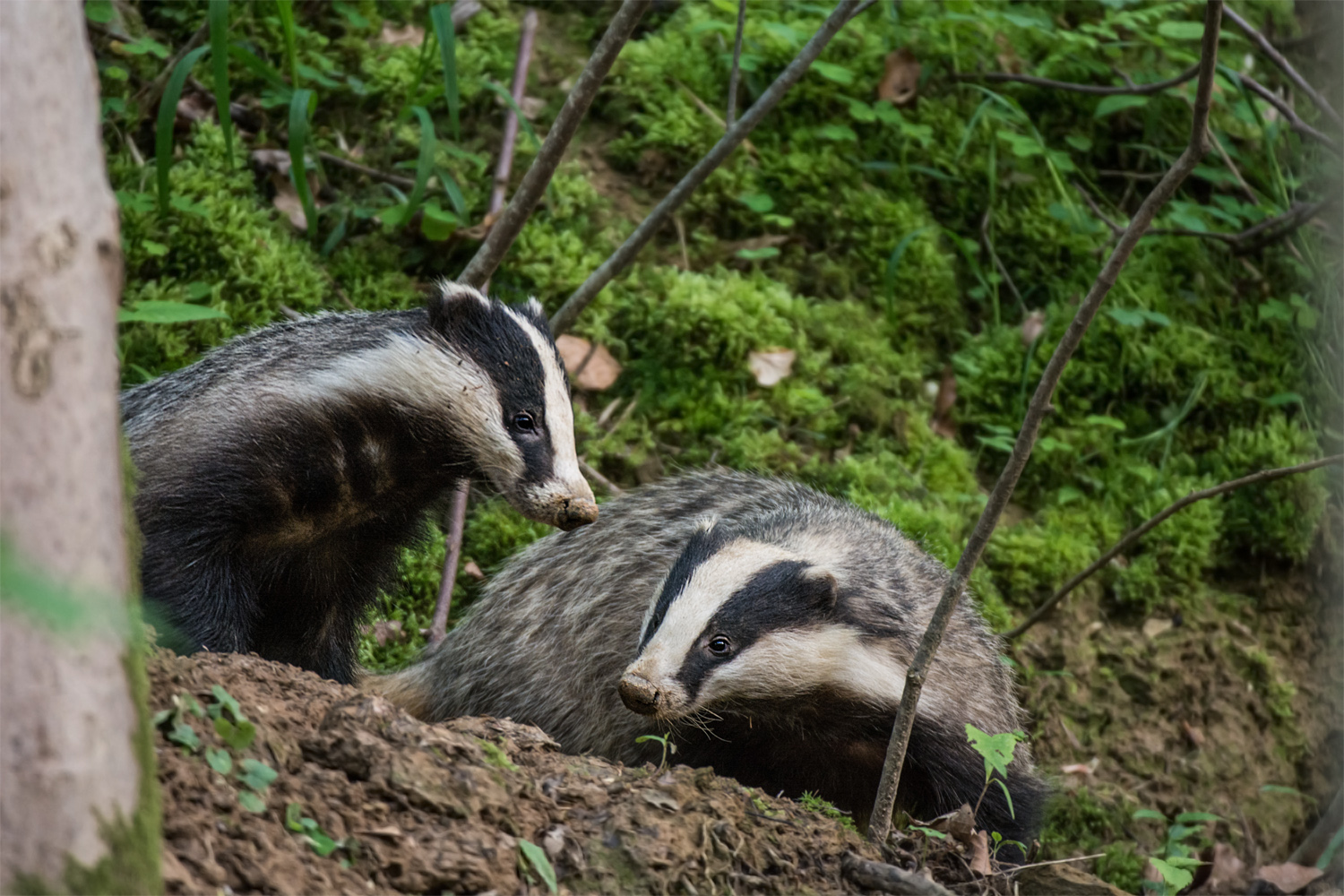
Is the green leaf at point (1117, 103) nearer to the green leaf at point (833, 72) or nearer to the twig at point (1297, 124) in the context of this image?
the twig at point (1297, 124)

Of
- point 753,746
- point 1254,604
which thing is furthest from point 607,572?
point 1254,604

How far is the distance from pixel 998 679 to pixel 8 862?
112 inches

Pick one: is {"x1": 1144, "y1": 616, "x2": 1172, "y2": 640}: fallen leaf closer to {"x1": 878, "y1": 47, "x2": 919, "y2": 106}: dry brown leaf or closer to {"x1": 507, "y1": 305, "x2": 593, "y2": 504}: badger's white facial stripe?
{"x1": 878, "y1": 47, "x2": 919, "y2": 106}: dry brown leaf

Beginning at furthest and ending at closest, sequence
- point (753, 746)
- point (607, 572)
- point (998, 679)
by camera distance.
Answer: point (607, 572) → point (998, 679) → point (753, 746)

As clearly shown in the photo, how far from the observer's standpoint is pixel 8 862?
3.81 ft

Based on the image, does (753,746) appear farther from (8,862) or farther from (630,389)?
(8,862)

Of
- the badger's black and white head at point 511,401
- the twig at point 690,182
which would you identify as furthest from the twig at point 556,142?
the badger's black and white head at point 511,401

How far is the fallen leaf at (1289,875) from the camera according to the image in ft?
12.8

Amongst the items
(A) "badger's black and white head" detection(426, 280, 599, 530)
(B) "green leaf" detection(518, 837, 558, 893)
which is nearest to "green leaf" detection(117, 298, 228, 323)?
(A) "badger's black and white head" detection(426, 280, 599, 530)

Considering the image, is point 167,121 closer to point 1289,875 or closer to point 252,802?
point 252,802

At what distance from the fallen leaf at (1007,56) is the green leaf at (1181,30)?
60cm

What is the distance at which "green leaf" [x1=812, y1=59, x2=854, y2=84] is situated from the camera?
5270mm

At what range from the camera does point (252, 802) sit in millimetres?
1746

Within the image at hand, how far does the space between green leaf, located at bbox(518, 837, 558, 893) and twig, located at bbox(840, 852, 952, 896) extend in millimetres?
619
